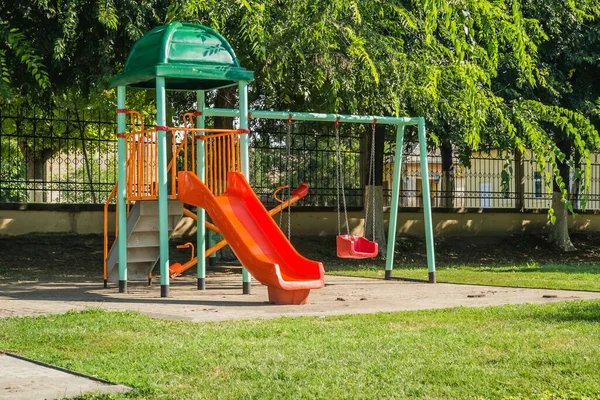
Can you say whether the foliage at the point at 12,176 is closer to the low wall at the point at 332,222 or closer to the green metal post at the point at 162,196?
the low wall at the point at 332,222

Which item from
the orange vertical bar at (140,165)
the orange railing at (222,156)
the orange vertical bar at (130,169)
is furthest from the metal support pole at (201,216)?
the orange vertical bar at (130,169)

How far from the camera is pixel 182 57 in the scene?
460 inches

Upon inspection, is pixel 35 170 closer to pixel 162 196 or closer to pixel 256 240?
pixel 162 196

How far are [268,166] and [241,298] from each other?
9.65m

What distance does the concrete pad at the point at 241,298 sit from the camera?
973cm

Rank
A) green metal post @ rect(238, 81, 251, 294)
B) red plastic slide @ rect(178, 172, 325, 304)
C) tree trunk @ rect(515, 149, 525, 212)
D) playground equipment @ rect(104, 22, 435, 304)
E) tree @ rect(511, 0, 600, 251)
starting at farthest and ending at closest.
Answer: tree trunk @ rect(515, 149, 525, 212), tree @ rect(511, 0, 600, 251), green metal post @ rect(238, 81, 251, 294), playground equipment @ rect(104, 22, 435, 304), red plastic slide @ rect(178, 172, 325, 304)

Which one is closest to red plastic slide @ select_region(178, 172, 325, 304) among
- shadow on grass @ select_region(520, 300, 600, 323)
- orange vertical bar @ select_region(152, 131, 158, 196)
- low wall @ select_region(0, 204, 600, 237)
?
orange vertical bar @ select_region(152, 131, 158, 196)

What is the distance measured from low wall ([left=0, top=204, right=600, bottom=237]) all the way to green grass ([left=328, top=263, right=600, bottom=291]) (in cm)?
312

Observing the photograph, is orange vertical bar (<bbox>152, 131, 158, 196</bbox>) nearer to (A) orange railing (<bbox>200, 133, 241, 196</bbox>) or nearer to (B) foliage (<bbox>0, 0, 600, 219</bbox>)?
(A) orange railing (<bbox>200, 133, 241, 196</bbox>)

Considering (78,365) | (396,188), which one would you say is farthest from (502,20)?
(78,365)

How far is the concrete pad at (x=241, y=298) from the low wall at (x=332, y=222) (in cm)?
492

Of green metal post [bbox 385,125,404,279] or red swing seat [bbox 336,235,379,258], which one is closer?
red swing seat [bbox 336,235,379,258]

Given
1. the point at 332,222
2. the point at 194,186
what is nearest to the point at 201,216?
the point at 194,186

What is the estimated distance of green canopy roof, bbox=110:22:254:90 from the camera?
11531 millimetres
